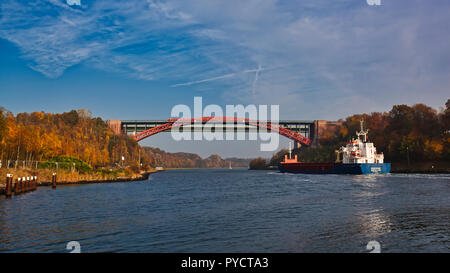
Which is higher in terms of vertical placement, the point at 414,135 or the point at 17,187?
the point at 414,135

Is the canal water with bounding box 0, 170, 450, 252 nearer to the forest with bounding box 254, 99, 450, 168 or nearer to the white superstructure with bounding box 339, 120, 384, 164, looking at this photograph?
the white superstructure with bounding box 339, 120, 384, 164

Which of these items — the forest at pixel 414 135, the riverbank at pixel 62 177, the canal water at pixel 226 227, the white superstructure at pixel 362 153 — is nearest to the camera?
the canal water at pixel 226 227

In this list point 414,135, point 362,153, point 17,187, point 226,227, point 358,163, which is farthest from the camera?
point 414,135

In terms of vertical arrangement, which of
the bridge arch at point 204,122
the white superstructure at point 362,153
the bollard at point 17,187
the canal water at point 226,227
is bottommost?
the canal water at point 226,227

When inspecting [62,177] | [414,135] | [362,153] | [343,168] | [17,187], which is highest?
[414,135]

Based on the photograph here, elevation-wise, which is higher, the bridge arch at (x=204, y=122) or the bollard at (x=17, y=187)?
the bridge arch at (x=204, y=122)

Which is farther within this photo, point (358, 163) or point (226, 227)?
point (358, 163)

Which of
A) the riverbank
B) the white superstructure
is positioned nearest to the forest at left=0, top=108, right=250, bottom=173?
the riverbank

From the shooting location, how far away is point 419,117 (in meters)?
84.8

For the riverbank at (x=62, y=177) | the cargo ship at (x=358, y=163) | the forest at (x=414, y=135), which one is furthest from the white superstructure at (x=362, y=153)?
the riverbank at (x=62, y=177)

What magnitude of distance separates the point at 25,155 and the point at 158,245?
139 feet

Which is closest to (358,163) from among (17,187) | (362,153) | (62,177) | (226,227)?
(362,153)

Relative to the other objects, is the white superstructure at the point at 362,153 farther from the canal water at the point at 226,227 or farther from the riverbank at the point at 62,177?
the canal water at the point at 226,227

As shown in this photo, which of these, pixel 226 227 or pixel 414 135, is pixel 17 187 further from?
pixel 414 135
